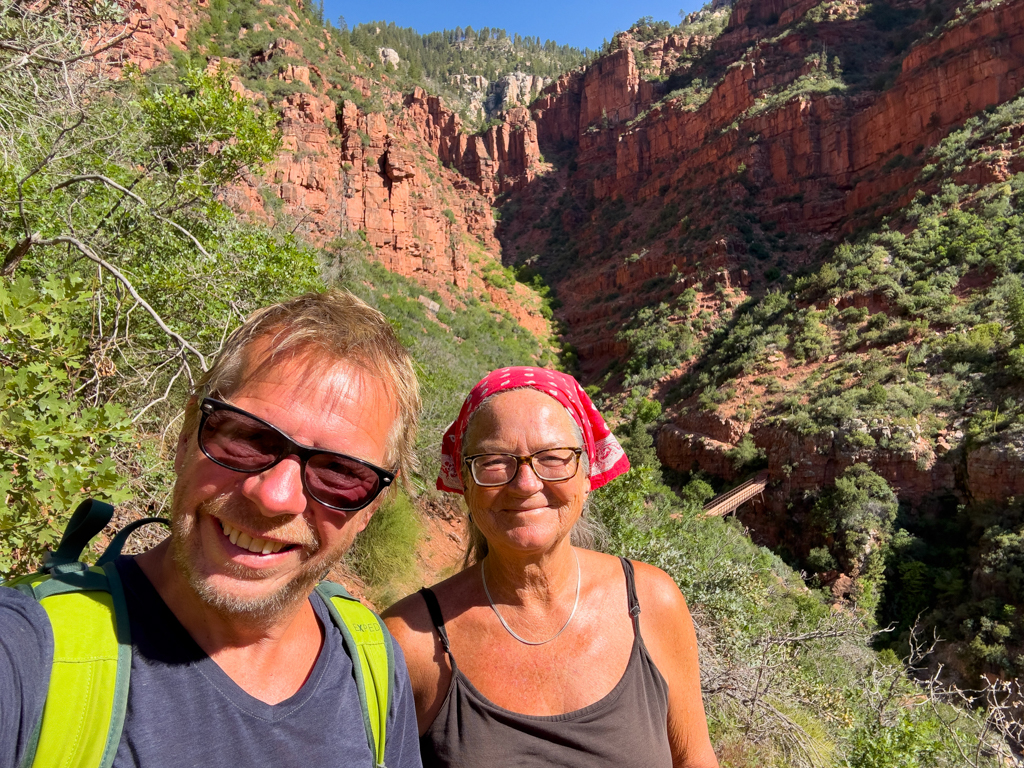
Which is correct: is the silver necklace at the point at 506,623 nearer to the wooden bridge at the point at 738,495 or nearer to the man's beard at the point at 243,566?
the man's beard at the point at 243,566

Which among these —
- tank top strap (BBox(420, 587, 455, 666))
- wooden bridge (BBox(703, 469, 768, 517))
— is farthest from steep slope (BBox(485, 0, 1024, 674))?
tank top strap (BBox(420, 587, 455, 666))

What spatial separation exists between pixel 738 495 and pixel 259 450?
19075mm

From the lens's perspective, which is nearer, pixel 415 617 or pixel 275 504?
pixel 275 504

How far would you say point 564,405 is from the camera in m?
1.66

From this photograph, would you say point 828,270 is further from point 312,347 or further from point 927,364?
point 312,347

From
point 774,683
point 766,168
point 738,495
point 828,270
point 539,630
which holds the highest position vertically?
point 766,168

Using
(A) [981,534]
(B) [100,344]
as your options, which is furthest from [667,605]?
(A) [981,534]

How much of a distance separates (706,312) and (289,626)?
32.6m

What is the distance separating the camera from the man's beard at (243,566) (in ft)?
3.22

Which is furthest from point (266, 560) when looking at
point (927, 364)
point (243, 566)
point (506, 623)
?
point (927, 364)

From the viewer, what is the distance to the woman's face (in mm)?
1528

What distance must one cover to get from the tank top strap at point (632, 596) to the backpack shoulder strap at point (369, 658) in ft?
2.64

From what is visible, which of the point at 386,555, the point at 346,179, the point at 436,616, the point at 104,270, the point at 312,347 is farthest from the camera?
the point at 346,179

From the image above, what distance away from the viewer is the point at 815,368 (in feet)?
70.2
